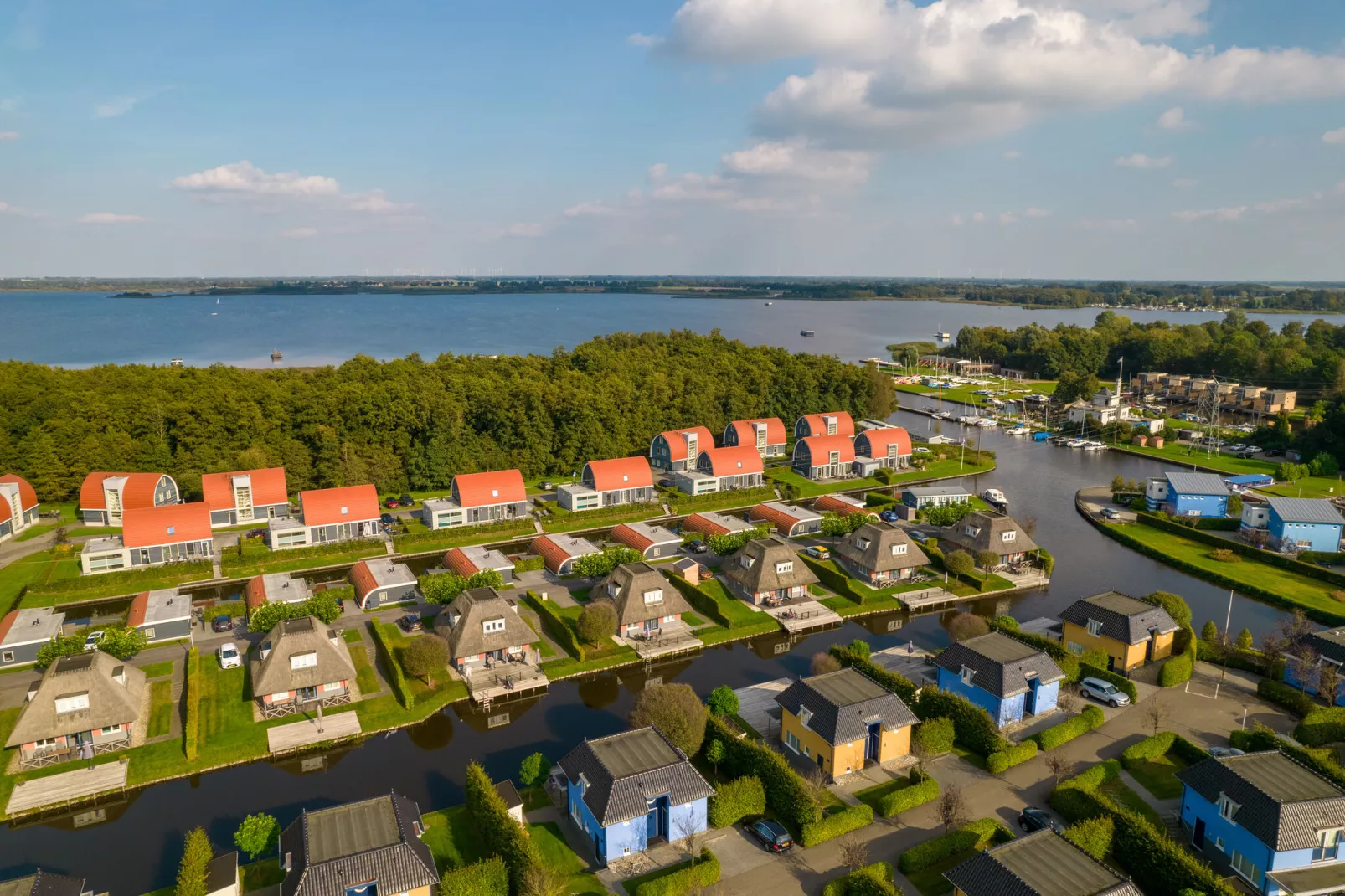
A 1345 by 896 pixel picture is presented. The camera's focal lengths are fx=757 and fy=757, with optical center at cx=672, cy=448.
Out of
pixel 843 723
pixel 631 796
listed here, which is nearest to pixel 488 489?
pixel 843 723

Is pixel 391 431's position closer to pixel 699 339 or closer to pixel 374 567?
pixel 374 567

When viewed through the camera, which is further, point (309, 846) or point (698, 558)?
point (698, 558)

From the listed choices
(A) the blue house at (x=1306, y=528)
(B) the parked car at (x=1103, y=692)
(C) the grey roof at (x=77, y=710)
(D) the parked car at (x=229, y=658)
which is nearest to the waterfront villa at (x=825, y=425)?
(A) the blue house at (x=1306, y=528)

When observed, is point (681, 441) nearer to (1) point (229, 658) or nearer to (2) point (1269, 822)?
(1) point (229, 658)

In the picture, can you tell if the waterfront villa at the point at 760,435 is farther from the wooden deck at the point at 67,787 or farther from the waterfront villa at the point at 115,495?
the wooden deck at the point at 67,787

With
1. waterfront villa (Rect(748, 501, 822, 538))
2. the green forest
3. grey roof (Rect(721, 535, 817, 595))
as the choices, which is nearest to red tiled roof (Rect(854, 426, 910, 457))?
the green forest

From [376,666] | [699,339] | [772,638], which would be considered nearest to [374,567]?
[376,666]
